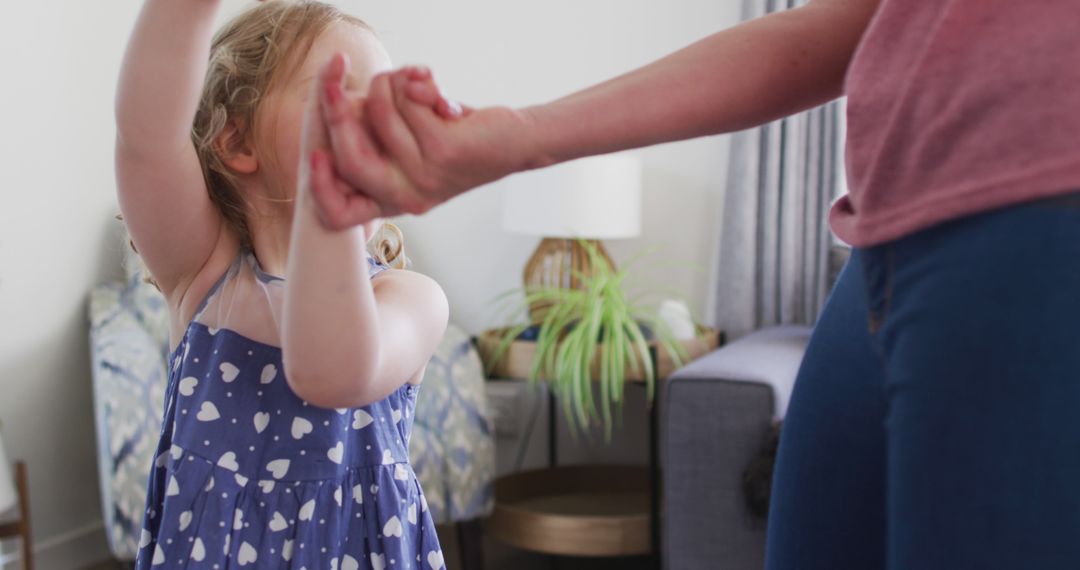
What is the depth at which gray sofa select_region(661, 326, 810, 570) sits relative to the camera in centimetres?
241

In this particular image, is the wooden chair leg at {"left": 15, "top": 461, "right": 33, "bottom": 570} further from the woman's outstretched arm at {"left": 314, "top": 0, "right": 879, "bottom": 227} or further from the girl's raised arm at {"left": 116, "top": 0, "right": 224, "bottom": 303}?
the woman's outstretched arm at {"left": 314, "top": 0, "right": 879, "bottom": 227}

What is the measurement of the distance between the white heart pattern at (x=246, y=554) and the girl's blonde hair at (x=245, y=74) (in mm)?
273

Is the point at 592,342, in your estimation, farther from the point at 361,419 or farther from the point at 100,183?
the point at 361,419

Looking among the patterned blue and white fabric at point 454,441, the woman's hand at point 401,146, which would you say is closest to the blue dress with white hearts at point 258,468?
the woman's hand at point 401,146

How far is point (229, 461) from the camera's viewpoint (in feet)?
3.06

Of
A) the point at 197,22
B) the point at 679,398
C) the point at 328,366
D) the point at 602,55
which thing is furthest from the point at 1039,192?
the point at 602,55

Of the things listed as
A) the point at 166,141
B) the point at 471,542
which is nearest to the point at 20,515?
the point at 471,542

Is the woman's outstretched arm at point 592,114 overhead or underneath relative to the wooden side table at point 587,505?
overhead

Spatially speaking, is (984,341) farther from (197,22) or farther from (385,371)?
(197,22)

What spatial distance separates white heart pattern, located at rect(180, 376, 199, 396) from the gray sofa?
161 cm

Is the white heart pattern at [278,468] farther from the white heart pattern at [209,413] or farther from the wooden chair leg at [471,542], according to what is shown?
the wooden chair leg at [471,542]

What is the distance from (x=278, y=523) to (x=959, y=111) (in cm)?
63

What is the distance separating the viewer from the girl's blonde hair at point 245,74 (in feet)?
3.17

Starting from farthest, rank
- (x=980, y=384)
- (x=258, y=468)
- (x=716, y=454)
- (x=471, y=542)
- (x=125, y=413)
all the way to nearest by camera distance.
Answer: (x=471, y=542) → (x=125, y=413) → (x=716, y=454) → (x=258, y=468) → (x=980, y=384)
